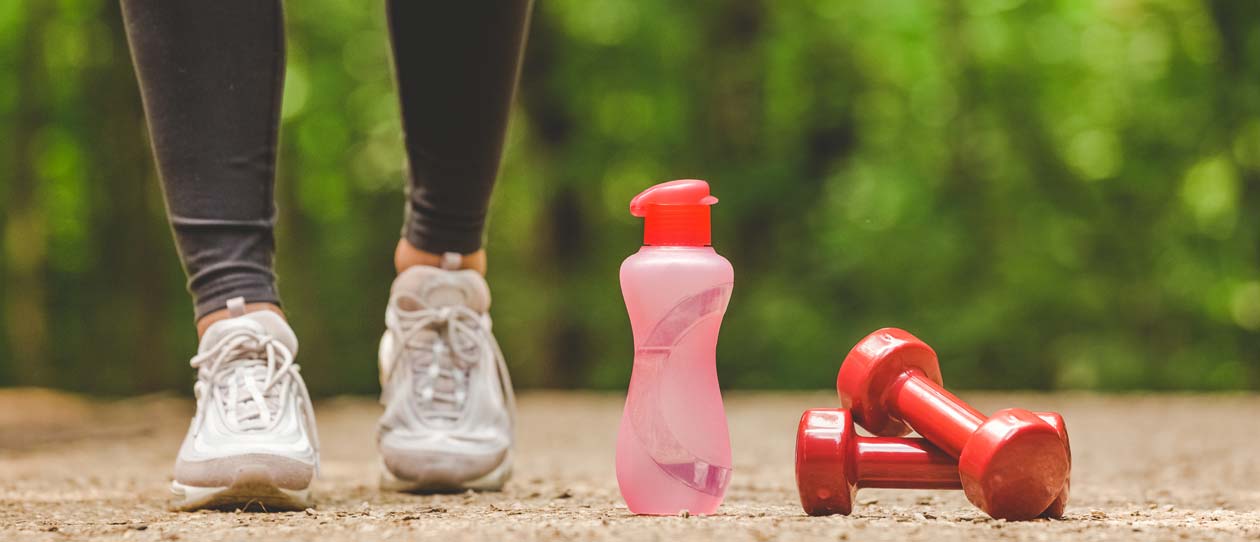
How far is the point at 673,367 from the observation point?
57.1 inches

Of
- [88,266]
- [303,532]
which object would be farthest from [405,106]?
[88,266]

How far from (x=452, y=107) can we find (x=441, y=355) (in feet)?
1.33

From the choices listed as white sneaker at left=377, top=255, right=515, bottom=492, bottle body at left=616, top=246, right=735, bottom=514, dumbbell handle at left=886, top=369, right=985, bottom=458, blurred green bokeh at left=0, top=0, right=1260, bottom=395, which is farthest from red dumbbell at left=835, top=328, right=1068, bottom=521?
blurred green bokeh at left=0, top=0, right=1260, bottom=395

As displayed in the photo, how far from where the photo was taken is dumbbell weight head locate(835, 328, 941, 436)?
57.9 inches

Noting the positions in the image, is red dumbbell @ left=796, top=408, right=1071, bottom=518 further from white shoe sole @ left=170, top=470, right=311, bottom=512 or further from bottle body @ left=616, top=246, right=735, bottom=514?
white shoe sole @ left=170, top=470, right=311, bottom=512

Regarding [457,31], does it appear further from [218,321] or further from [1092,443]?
[1092,443]

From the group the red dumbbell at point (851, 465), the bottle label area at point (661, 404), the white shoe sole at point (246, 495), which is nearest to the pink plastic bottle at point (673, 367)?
the bottle label area at point (661, 404)

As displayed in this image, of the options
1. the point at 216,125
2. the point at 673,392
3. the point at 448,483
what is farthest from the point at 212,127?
the point at 673,392

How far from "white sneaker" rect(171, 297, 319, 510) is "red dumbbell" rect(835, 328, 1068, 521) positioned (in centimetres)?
73

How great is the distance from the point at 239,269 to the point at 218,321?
78mm

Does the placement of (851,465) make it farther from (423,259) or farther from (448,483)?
(423,259)

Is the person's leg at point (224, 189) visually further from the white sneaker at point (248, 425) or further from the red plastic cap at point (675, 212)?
the red plastic cap at point (675, 212)

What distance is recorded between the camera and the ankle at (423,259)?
1.98 metres

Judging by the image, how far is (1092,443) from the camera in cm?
335
